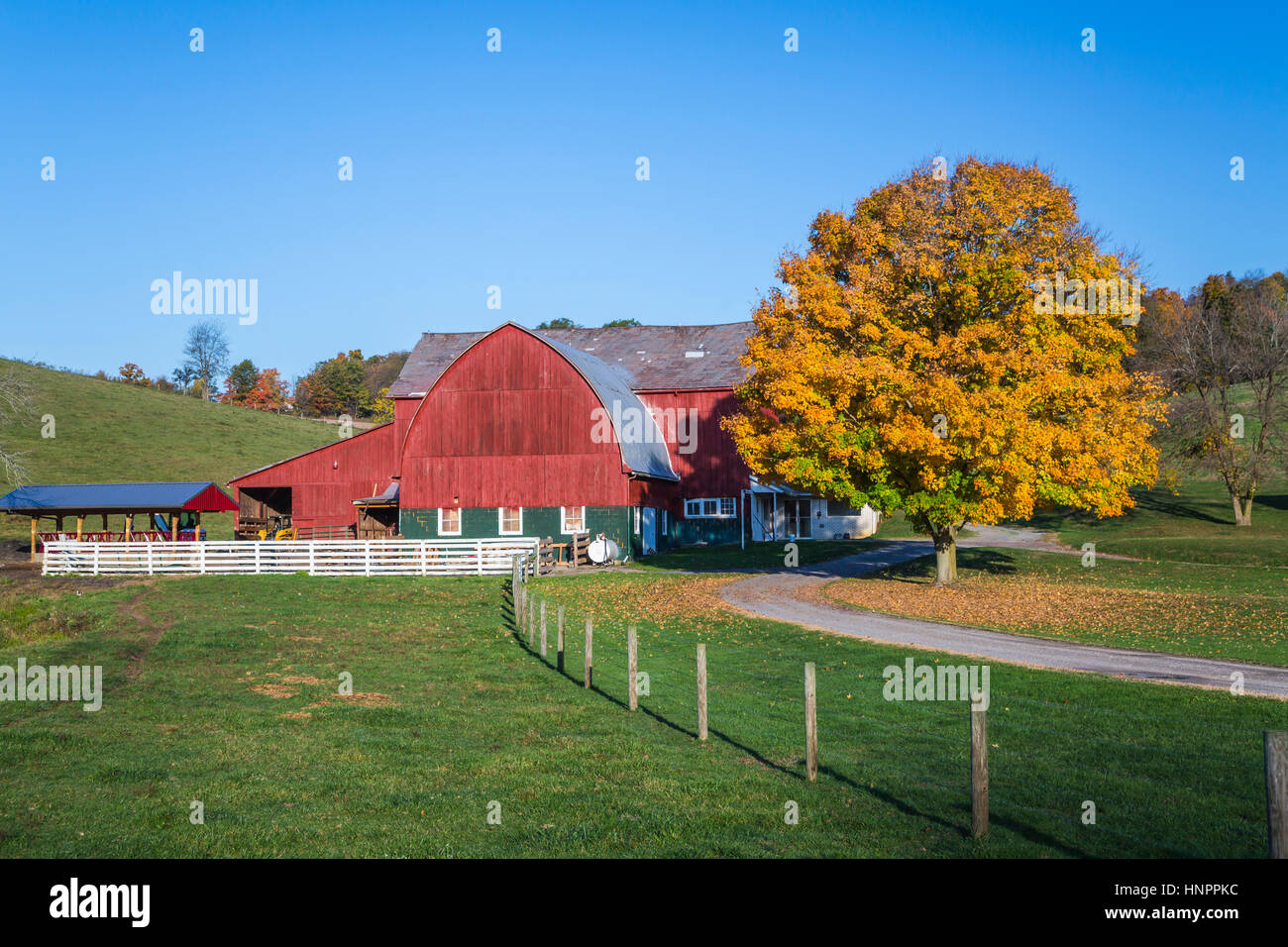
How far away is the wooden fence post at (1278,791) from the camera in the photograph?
6.17 m

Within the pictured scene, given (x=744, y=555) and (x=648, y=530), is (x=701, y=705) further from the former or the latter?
(x=648, y=530)

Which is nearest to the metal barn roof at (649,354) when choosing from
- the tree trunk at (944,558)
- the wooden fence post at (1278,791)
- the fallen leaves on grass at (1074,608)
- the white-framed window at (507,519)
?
the white-framed window at (507,519)

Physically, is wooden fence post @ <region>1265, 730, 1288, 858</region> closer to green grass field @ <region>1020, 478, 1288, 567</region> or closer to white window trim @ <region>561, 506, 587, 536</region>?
green grass field @ <region>1020, 478, 1288, 567</region>

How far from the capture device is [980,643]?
70.3ft

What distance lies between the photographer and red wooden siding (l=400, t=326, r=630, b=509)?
146 feet

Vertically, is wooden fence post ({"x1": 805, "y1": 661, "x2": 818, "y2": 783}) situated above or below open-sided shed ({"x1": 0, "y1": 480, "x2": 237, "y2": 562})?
below

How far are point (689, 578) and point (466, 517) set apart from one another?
1457 centimetres

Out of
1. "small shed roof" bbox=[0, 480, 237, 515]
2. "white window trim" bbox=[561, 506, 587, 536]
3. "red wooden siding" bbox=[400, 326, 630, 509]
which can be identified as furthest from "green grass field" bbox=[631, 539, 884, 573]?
"small shed roof" bbox=[0, 480, 237, 515]

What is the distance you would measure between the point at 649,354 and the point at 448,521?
701 inches

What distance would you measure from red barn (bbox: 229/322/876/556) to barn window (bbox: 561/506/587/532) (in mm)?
71

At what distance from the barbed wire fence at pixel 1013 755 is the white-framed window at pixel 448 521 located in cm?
2774

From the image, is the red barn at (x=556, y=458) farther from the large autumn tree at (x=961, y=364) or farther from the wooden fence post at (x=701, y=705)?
the wooden fence post at (x=701, y=705)

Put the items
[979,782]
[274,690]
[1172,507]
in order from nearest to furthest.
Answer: [979,782], [274,690], [1172,507]

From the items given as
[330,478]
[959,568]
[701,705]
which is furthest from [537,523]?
[701,705]
